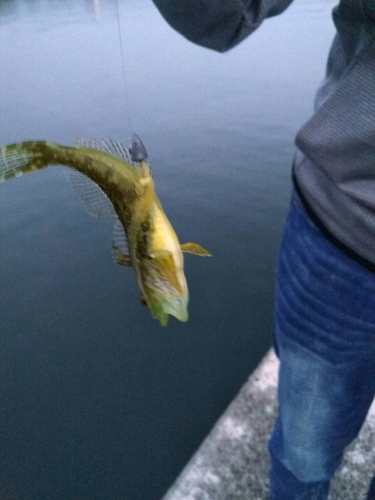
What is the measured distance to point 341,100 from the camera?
111cm

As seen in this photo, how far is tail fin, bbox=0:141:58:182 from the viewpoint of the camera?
2.93 ft

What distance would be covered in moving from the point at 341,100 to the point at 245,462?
6.56 ft

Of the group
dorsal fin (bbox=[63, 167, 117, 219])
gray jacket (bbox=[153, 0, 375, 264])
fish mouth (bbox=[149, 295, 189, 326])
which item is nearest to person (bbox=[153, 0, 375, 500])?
gray jacket (bbox=[153, 0, 375, 264])

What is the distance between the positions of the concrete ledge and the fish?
64.6 inches

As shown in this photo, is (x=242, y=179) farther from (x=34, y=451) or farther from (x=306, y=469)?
(x=306, y=469)

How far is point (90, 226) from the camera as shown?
602 centimetres

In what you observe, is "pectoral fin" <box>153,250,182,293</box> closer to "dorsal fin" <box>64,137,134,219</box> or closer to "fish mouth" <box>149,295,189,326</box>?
"fish mouth" <box>149,295,189,326</box>

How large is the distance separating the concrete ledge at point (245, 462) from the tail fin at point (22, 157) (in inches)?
77.8

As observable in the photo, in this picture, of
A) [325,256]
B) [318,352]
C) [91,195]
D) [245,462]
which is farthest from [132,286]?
[91,195]

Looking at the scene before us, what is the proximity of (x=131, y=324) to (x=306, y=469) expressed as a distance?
324 centimetres

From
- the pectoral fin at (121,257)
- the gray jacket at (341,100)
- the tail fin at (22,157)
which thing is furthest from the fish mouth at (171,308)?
the gray jacket at (341,100)

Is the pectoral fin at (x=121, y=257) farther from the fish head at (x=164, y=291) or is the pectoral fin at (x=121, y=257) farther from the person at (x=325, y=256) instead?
the person at (x=325, y=256)

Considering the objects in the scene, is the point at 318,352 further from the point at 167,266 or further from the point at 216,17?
the point at 216,17

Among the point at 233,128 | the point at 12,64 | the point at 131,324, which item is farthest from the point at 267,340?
the point at 12,64
